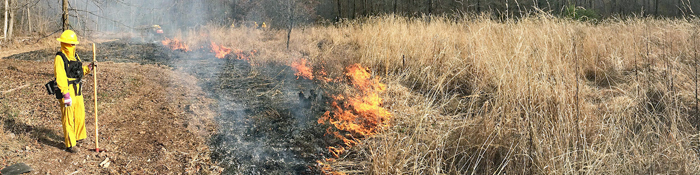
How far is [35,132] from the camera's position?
14.8 feet

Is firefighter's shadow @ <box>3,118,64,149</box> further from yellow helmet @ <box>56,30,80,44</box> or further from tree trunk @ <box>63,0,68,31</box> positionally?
tree trunk @ <box>63,0,68,31</box>

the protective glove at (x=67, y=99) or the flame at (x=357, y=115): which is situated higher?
the protective glove at (x=67, y=99)

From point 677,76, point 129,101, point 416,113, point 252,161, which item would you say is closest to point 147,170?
point 252,161

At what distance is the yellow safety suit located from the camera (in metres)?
3.92

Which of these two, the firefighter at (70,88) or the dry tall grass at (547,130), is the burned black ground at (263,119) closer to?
the dry tall grass at (547,130)

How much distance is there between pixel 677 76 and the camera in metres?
4.49

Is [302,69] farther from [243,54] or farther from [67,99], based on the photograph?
[67,99]

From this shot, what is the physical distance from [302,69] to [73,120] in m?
4.33

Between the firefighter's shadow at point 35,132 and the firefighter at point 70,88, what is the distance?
30 cm

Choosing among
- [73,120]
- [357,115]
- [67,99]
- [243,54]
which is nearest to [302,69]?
[357,115]

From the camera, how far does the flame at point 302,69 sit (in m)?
7.64

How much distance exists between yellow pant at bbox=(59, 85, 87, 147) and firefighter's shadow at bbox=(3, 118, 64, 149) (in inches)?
10.7

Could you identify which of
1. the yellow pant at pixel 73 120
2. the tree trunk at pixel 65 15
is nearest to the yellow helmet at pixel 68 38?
the yellow pant at pixel 73 120

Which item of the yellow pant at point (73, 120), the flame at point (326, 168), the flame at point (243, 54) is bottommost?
the flame at point (326, 168)
